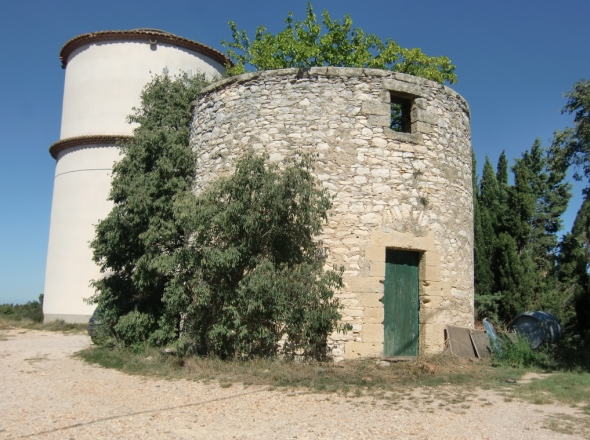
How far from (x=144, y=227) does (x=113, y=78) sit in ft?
31.2

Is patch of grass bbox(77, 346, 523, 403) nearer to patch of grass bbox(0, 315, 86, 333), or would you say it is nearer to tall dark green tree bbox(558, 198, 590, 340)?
tall dark green tree bbox(558, 198, 590, 340)

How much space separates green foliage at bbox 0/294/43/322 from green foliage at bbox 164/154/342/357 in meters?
12.7

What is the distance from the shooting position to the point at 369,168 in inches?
340

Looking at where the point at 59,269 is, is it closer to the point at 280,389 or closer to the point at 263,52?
the point at 263,52

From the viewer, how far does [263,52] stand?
46.8 feet

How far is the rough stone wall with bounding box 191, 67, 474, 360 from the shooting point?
834 centimetres

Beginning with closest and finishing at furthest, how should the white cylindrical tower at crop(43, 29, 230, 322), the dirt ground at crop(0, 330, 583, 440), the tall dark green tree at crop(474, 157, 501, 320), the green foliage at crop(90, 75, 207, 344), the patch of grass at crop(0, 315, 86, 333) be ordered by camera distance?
the dirt ground at crop(0, 330, 583, 440), the green foliage at crop(90, 75, 207, 344), the tall dark green tree at crop(474, 157, 501, 320), the patch of grass at crop(0, 315, 86, 333), the white cylindrical tower at crop(43, 29, 230, 322)

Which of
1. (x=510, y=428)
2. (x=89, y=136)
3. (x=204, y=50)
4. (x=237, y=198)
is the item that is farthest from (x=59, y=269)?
(x=510, y=428)

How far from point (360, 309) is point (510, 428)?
11.1 ft

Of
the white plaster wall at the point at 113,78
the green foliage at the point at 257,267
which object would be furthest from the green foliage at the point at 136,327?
the white plaster wall at the point at 113,78

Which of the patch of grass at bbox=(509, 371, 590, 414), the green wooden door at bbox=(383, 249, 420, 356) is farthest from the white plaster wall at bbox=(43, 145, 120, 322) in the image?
the patch of grass at bbox=(509, 371, 590, 414)

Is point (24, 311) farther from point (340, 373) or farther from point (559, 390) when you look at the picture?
point (559, 390)

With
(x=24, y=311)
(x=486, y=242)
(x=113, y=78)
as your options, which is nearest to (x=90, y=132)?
(x=113, y=78)

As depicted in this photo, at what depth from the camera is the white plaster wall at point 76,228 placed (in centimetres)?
1638
